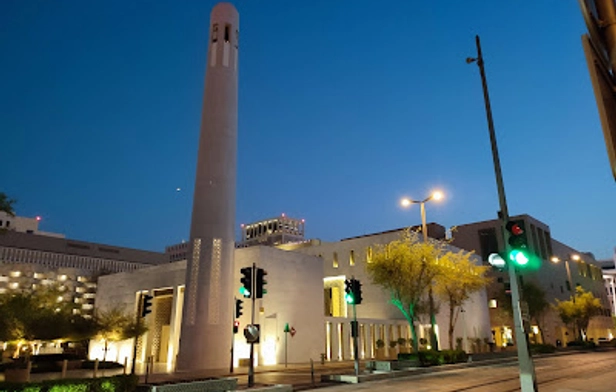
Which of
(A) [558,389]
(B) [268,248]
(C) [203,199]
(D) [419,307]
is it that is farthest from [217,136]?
(A) [558,389]

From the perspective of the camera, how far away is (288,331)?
42.0 m

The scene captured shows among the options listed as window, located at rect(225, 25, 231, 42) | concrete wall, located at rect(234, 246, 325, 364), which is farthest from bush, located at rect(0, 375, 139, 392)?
window, located at rect(225, 25, 231, 42)

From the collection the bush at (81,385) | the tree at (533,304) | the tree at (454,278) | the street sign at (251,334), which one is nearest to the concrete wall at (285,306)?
the tree at (454,278)

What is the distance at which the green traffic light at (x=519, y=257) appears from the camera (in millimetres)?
12078

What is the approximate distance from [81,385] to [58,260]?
11640 centimetres

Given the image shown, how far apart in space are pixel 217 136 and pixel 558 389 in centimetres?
3443

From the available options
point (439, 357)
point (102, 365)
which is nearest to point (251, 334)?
point (102, 365)

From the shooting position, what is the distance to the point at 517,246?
12.2 m

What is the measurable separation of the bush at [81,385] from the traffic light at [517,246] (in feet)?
45.1

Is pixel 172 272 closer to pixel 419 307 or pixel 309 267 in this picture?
pixel 309 267

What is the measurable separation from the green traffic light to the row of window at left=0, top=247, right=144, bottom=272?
117925 millimetres

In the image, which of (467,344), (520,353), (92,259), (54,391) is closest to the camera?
(520,353)

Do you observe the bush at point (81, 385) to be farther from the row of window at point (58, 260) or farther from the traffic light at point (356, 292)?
the row of window at point (58, 260)

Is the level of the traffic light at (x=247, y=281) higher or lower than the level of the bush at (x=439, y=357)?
higher
